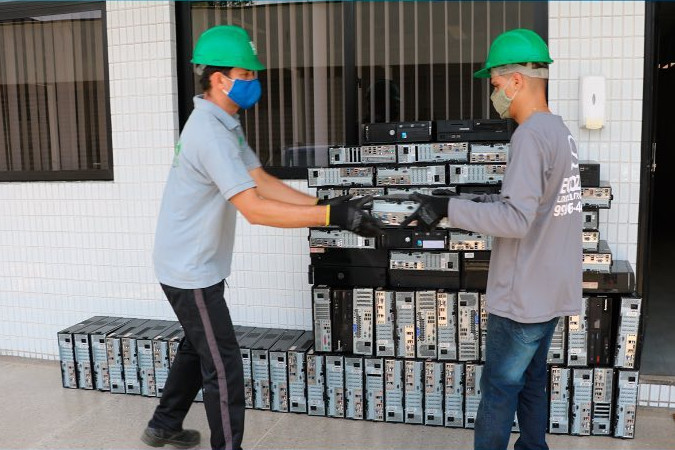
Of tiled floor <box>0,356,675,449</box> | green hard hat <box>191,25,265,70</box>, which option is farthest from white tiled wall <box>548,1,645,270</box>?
green hard hat <box>191,25,265,70</box>

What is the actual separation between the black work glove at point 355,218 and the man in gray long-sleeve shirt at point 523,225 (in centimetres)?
16

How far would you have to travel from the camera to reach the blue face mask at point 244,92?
8.86 ft

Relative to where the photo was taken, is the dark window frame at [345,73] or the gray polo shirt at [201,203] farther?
the dark window frame at [345,73]

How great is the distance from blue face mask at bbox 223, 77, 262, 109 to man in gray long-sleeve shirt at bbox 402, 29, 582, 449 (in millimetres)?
854

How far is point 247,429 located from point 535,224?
203 cm

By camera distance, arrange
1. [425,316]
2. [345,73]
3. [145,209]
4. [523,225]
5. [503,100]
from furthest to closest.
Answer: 1. [145,209]
2. [345,73]
3. [425,316]
4. [503,100]
5. [523,225]

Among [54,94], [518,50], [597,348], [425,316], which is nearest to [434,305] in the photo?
[425,316]

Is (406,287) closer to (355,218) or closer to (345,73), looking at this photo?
(355,218)

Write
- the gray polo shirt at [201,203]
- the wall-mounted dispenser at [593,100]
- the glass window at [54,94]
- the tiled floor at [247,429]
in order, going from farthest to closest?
1. the glass window at [54,94]
2. the wall-mounted dispenser at [593,100]
3. the tiled floor at [247,429]
4. the gray polo shirt at [201,203]

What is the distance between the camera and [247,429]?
3.54 m

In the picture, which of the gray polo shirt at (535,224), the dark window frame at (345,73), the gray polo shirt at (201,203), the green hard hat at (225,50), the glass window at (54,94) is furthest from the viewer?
the glass window at (54,94)

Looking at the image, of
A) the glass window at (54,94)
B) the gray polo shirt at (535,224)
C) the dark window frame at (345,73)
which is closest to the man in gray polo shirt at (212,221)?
the gray polo shirt at (535,224)

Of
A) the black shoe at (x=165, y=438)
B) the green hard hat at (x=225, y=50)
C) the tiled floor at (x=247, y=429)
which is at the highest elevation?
the green hard hat at (x=225, y=50)

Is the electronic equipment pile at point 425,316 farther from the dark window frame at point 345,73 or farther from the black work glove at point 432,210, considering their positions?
the black work glove at point 432,210
